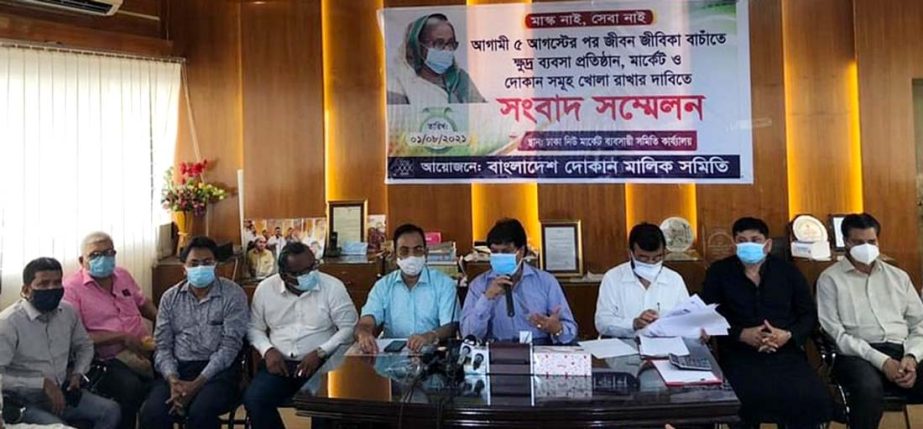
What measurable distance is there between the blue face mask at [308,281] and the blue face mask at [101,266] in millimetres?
984

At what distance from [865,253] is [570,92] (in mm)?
1911

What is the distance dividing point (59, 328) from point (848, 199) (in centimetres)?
444

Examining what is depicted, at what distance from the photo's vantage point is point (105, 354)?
3.42m

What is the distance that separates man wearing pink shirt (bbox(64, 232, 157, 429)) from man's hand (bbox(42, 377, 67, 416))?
36 cm

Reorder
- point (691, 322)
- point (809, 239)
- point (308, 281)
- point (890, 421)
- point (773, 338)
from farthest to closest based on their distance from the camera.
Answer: point (809, 239) < point (890, 421) < point (308, 281) < point (773, 338) < point (691, 322)

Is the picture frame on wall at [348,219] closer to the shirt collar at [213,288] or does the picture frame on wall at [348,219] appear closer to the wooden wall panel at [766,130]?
the shirt collar at [213,288]

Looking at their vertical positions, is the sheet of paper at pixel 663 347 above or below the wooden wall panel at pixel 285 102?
below

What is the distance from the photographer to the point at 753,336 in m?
3.12

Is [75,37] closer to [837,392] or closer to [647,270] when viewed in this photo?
[647,270]

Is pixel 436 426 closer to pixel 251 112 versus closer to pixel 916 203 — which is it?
pixel 251 112

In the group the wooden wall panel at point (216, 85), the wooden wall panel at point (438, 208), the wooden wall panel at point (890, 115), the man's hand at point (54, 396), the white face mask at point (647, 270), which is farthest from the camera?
the wooden wall panel at point (216, 85)

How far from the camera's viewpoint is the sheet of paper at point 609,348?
261 centimetres

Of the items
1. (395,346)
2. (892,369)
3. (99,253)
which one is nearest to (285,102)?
(99,253)

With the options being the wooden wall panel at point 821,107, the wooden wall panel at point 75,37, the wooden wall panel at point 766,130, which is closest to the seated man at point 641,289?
the wooden wall panel at point 766,130
